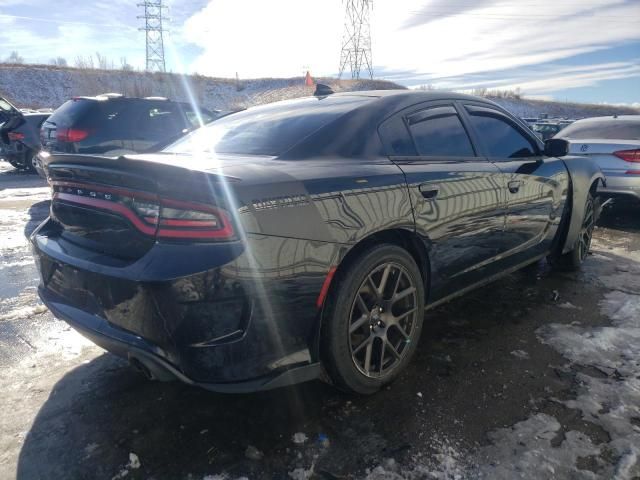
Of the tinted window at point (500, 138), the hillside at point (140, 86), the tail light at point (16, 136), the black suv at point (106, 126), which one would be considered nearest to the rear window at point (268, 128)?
the tinted window at point (500, 138)

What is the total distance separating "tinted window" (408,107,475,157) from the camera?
2.87 meters

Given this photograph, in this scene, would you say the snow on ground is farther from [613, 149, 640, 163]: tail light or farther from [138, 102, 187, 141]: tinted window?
[138, 102, 187, 141]: tinted window

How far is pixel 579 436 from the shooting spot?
2.18m

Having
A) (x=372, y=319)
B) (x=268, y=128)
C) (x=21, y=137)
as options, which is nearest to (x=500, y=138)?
(x=268, y=128)

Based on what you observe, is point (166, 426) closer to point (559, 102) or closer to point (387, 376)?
point (387, 376)

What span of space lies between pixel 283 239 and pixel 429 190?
106 cm

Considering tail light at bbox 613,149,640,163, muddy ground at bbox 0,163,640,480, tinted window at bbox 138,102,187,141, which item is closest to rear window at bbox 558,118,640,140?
tail light at bbox 613,149,640,163

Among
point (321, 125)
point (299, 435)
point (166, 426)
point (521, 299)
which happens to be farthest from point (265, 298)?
point (521, 299)

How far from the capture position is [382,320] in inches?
99.0

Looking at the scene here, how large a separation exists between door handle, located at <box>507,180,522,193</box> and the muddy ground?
3.12 ft

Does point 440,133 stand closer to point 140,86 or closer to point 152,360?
point 152,360

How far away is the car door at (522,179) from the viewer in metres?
3.35

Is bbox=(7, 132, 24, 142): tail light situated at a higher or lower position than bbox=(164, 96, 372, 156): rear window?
lower

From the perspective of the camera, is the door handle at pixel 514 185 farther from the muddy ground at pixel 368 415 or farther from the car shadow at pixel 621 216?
the car shadow at pixel 621 216
